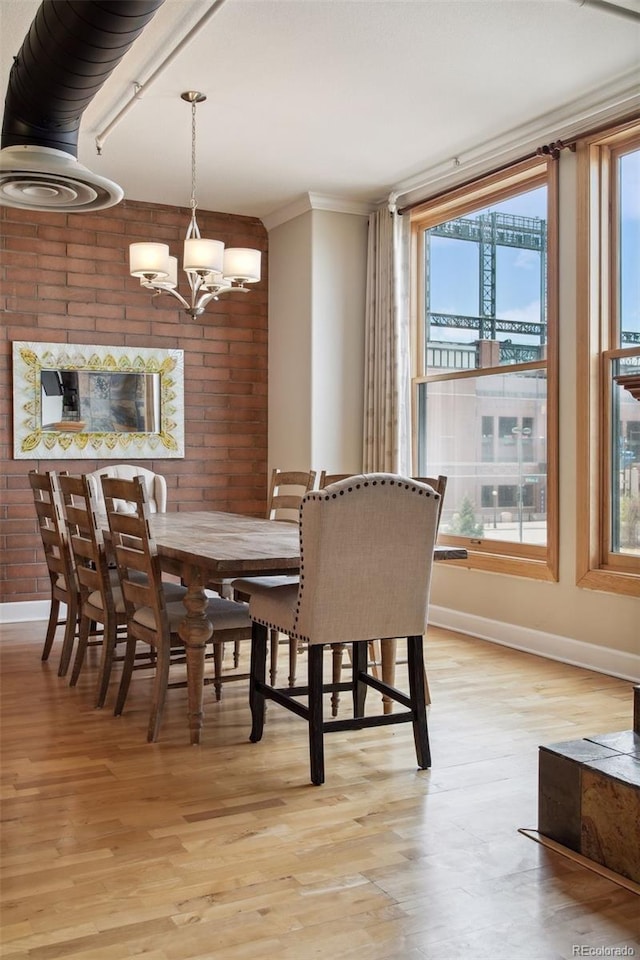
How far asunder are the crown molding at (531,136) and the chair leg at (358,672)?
9.77 feet

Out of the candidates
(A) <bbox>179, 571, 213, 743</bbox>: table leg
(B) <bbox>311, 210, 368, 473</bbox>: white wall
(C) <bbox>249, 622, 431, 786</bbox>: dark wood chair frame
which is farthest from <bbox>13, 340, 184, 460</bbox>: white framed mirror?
(C) <bbox>249, 622, 431, 786</bbox>: dark wood chair frame

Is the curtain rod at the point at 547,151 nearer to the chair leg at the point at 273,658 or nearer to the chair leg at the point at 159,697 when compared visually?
the chair leg at the point at 273,658

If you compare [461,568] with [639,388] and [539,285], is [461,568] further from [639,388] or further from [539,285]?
[639,388]

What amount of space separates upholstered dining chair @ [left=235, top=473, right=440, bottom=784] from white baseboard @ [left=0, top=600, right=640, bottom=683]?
1799mm

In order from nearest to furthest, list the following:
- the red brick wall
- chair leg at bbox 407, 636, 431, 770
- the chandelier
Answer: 1. chair leg at bbox 407, 636, 431, 770
2. the chandelier
3. the red brick wall

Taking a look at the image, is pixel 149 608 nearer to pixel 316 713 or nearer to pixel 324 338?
pixel 316 713

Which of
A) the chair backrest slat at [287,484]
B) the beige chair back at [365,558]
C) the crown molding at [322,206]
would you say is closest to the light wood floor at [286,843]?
the beige chair back at [365,558]

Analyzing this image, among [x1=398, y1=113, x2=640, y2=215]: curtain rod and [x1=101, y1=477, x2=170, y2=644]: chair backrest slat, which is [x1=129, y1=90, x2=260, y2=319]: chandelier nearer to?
[x1=101, y1=477, x2=170, y2=644]: chair backrest slat

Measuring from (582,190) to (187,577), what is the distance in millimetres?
3019

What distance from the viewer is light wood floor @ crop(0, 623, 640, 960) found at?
209 centimetres

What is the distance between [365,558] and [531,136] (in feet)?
10.5

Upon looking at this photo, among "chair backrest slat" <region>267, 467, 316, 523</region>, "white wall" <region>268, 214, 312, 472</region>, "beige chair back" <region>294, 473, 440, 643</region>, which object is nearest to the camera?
"beige chair back" <region>294, 473, 440, 643</region>

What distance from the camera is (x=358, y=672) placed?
3.59 metres

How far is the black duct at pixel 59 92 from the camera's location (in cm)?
281
